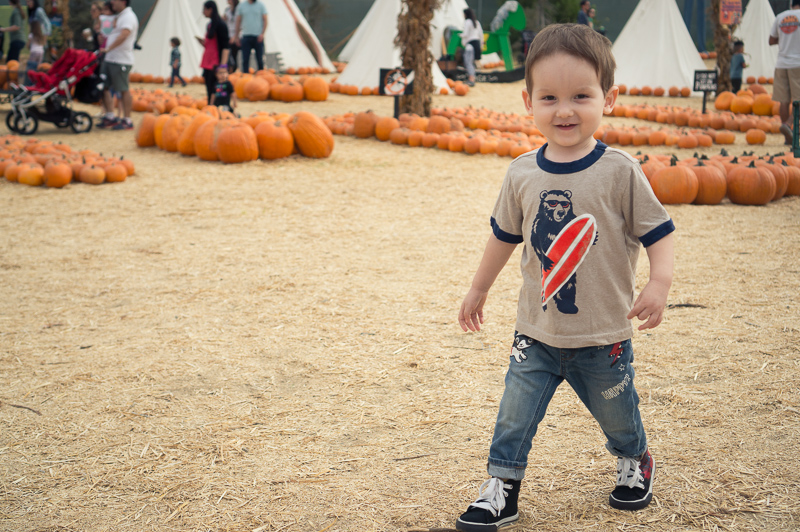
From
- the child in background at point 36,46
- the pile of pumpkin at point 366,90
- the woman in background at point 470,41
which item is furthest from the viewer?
the woman in background at point 470,41

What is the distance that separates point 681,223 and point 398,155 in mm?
4286

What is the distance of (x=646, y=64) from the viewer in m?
16.6

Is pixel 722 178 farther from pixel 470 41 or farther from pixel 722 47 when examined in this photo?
pixel 470 41

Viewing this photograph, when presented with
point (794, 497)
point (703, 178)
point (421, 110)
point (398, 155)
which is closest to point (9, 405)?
point (794, 497)

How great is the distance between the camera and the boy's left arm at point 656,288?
1724 mm

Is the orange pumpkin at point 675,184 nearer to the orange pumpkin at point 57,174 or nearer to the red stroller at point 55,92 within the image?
the orange pumpkin at point 57,174

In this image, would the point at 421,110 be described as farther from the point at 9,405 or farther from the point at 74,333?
the point at 9,405

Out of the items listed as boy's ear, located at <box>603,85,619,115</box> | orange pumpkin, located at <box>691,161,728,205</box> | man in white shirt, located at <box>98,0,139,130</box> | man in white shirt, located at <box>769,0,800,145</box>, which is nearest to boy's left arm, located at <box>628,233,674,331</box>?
boy's ear, located at <box>603,85,619,115</box>

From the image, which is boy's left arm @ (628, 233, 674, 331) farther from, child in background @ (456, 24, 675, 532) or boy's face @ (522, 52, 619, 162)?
boy's face @ (522, 52, 619, 162)

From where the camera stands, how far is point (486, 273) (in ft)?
6.67

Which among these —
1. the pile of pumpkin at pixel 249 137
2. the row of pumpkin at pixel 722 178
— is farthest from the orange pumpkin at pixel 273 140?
the row of pumpkin at pixel 722 178

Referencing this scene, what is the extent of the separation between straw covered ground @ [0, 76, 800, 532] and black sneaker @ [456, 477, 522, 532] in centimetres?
8

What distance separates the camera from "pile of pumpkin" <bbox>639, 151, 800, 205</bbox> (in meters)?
6.05

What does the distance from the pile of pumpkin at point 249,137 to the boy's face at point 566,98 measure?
670 centimetres
